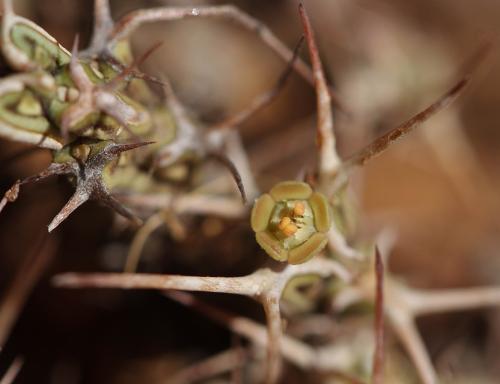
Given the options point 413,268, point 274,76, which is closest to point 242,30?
point 274,76

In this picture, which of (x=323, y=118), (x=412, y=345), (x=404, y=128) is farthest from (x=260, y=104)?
(x=412, y=345)

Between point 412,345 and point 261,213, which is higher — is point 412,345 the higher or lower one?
the lower one

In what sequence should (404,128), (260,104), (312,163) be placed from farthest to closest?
1. (312,163)
2. (260,104)
3. (404,128)

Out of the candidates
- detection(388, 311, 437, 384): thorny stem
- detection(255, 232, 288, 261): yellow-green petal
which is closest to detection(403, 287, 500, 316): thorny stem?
detection(388, 311, 437, 384): thorny stem

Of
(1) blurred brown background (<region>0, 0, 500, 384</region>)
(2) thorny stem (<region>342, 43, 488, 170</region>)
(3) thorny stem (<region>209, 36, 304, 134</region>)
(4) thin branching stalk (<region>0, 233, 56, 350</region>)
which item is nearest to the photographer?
(2) thorny stem (<region>342, 43, 488, 170</region>)

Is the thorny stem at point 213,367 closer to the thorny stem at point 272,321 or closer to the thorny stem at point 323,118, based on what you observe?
the thorny stem at point 272,321

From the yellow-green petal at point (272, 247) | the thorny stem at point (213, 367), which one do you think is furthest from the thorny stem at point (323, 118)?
the thorny stem at point (213, 367)

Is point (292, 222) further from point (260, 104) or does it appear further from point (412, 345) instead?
point (412, 345)

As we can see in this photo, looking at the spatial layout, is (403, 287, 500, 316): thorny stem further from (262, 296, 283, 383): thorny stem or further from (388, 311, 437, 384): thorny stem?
(262, 296, 283, 383): thorny stem
